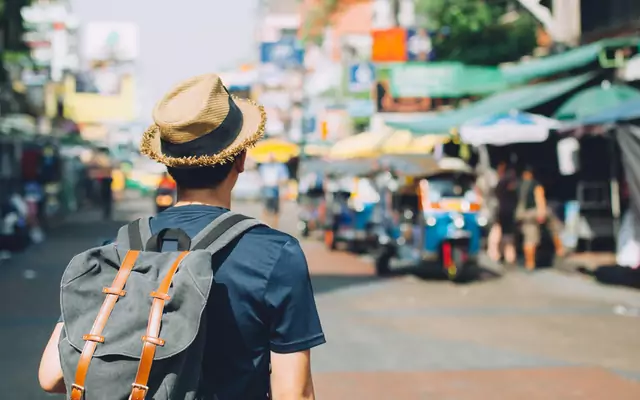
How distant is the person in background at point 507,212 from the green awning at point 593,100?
4.68ft

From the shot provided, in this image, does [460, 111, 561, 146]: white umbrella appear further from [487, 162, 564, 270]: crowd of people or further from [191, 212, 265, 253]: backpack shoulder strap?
[191, 212, 265, 253]: backpack shoulder strap

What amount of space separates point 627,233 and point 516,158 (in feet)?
22.5

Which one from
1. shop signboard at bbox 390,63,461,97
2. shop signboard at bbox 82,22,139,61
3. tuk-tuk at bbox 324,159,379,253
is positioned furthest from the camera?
shop signboard at bbox 82,22,139,61

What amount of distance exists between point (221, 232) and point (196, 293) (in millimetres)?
242

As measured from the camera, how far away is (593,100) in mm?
17438

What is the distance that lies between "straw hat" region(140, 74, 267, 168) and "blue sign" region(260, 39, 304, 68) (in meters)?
64.8

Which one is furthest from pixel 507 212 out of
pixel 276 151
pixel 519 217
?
pixel 276 151

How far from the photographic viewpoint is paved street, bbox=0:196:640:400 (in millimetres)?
8188

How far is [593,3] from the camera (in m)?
20.8

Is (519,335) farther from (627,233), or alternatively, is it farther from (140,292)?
(140,292)

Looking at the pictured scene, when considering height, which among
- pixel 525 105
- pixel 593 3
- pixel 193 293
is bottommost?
pixel 193 293

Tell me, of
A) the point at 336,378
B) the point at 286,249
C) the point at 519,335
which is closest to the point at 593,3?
the point at 519,335

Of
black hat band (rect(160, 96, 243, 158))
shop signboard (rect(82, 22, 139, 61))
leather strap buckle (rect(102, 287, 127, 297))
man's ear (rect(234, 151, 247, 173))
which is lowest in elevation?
leather strap buckle (rect(102, 287, 127, 297))

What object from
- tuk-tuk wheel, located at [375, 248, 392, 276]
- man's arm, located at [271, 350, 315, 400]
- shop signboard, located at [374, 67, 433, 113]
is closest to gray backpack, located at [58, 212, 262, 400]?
man's arm, located at [271, 350, 315, 400]
